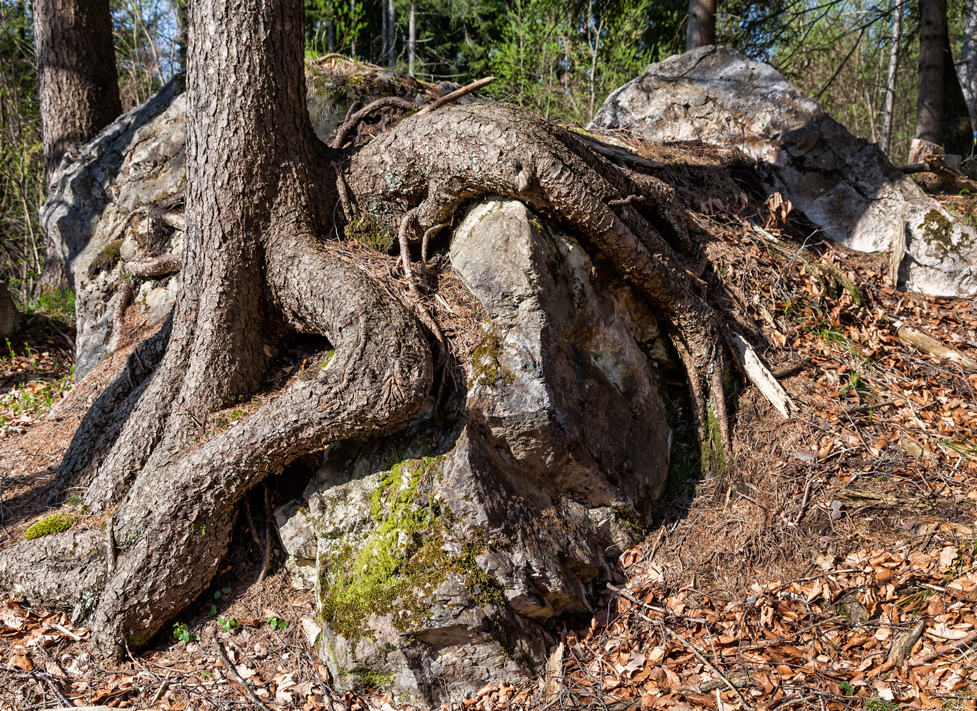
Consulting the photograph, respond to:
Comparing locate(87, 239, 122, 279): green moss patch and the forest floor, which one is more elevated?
locate(87, 239, 122, 279): green moss patch

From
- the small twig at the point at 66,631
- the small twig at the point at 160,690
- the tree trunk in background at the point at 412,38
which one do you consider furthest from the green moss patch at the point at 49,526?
the tree trunk in background at the point at 412,38

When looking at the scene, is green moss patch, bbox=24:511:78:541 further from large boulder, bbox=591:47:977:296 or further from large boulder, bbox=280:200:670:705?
large boulder, bbox=591:47:977:296

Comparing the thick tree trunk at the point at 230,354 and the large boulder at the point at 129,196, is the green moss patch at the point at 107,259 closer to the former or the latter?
the large boulder at the point at 129,196

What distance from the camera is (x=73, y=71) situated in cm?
709

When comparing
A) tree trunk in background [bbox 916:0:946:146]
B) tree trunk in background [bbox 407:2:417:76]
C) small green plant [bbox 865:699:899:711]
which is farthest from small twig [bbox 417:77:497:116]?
tree trunk in background [bbox 407:2:417:76]

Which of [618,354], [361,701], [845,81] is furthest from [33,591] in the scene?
[845,81]

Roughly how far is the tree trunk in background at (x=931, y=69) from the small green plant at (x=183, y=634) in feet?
33.1

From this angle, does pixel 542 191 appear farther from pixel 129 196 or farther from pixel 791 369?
pixel 129 196

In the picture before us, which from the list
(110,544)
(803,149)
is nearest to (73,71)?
(110,544)

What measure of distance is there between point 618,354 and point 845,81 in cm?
2046

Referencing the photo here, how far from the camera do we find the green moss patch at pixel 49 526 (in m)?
3.74

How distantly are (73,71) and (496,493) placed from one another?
7.33 meters

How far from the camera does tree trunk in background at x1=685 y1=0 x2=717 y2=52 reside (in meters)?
8.24

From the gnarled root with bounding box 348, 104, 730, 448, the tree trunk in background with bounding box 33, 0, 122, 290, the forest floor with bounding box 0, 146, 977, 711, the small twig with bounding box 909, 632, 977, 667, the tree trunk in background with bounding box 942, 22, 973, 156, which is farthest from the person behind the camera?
the tree trunk in background with bounding box 942, 22, 973, 156
